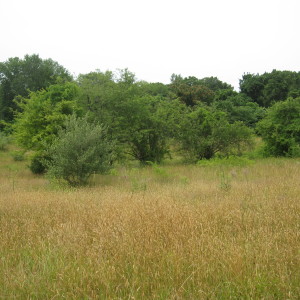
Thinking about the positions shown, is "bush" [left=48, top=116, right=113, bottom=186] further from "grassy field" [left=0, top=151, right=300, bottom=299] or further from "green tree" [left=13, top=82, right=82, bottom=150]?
"grassy field" [left=0, top=151, right=300, bottom=299]

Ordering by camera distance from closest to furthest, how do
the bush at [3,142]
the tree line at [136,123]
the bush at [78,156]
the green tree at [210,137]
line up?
1. the bush at [78,156]
2. the tree line at [136,123]
3. the green tree at [210,137]
4. the bush at [3,142]

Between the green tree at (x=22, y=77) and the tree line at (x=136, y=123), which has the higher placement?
the green tree at (x=22, y=77)

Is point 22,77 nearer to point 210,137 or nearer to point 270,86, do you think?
point 210,137

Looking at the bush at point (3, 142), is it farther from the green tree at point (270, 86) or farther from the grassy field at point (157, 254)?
the green tree at point (270, 86)

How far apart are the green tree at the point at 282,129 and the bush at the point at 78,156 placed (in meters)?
14.1

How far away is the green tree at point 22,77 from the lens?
45656 millimetres

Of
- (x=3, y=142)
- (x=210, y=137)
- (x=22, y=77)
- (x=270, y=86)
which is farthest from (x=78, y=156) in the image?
(x=22, y=77)

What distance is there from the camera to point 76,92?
17.4 metres

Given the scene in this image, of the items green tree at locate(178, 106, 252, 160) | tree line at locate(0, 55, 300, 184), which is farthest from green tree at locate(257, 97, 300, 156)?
green tree at locate(178, 106, 252, 160)

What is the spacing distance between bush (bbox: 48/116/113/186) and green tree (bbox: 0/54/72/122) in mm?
38545

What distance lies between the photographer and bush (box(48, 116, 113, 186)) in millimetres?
10812

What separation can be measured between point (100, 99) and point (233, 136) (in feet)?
34.5

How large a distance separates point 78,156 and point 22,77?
4482 cm

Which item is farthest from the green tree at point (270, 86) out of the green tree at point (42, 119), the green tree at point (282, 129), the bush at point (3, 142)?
the bush at point (3, 142)
